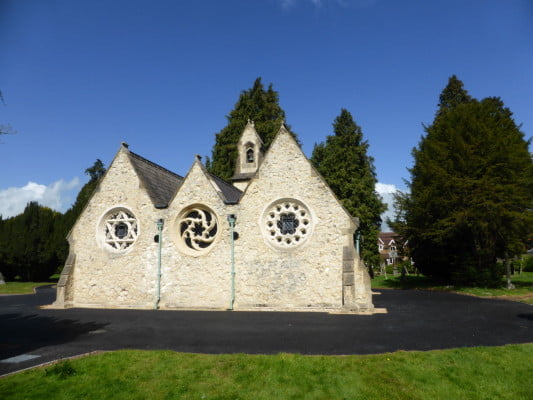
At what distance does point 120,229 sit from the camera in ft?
61.0

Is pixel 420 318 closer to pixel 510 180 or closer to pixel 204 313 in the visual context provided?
pixel 204 313

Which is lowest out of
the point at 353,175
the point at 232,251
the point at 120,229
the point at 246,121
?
the point at 232,251

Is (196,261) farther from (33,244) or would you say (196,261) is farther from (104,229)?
(33,244)

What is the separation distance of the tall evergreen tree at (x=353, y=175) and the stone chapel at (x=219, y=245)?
18.4m

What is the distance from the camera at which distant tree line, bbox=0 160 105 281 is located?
3472 centimetres

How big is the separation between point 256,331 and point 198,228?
823 centimetres

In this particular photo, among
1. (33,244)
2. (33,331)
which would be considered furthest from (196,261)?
(33,244)

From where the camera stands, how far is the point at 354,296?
14297 millimetres

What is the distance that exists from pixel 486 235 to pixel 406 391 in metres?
22.5

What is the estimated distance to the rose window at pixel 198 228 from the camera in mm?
17203

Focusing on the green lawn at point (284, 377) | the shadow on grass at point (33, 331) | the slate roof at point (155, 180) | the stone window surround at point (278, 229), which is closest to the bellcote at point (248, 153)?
the slate roof at point (155, 180)

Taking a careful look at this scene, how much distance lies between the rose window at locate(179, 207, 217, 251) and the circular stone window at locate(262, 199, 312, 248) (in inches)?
114

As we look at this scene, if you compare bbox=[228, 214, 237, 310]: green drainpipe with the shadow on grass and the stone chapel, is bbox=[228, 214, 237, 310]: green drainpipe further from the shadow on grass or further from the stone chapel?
the shadow on grass

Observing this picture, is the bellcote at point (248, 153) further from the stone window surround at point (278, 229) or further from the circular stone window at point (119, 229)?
the stone window surround at point (278, 229)
